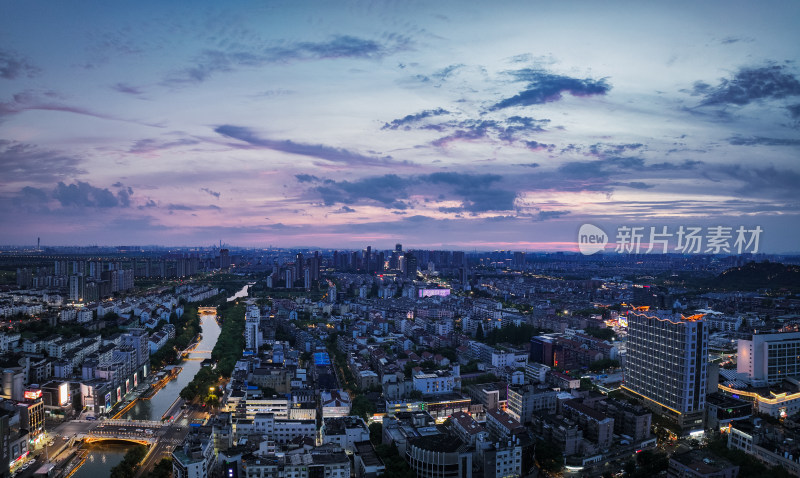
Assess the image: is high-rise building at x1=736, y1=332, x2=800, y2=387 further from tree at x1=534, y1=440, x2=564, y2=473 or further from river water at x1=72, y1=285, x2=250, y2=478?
river water at x1=72, y1=285, x2=250, y2=478

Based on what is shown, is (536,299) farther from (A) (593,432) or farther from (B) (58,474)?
(B) (58,474)

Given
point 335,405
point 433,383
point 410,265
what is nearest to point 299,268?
point 410,265

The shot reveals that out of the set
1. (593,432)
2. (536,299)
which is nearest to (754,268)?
(536,299)

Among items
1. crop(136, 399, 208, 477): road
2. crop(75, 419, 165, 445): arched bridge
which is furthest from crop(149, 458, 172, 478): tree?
crop(75, 419, 165, 445): arched bridge

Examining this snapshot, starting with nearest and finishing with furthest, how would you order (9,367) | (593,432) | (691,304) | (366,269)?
(593,432), (9,367), (691,304), (366,269)

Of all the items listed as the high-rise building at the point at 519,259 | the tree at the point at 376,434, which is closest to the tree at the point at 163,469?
the tree at the point at 376,434
